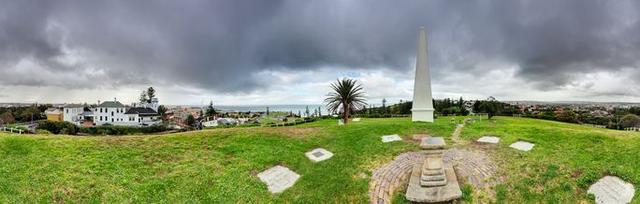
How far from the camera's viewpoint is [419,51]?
19078mm

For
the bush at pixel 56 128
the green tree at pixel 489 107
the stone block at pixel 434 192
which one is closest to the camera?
the stone block at pixel 434 192

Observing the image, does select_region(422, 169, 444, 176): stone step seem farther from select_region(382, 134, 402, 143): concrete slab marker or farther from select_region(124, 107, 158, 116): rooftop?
select_region(124, 107, 158, 116): rooftop

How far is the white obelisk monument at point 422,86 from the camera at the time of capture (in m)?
18.8

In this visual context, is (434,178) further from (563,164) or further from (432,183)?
(563,164)

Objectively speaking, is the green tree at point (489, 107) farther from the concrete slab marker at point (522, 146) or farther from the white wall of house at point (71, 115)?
the white wall of house at point (71, 115)

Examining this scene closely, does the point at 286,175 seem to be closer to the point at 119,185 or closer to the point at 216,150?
the point at 216,150

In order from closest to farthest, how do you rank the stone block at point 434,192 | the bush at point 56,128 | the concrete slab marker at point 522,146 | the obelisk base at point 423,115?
1. the stone block at point 434,192
2. the concrete slab marker at point 522,146
3. the obelisk base at point 423,115
4. the bush at point 56,128

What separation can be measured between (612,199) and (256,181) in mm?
8604

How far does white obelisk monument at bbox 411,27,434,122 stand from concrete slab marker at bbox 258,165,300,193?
11.5 m

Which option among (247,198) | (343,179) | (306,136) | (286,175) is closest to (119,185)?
(247,198)

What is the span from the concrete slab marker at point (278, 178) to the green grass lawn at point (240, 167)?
0.21 meters

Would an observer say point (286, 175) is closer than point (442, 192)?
No

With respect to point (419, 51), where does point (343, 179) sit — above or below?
below

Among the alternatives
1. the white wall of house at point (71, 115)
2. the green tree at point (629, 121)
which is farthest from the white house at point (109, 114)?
the green tree at point (629, 121)
